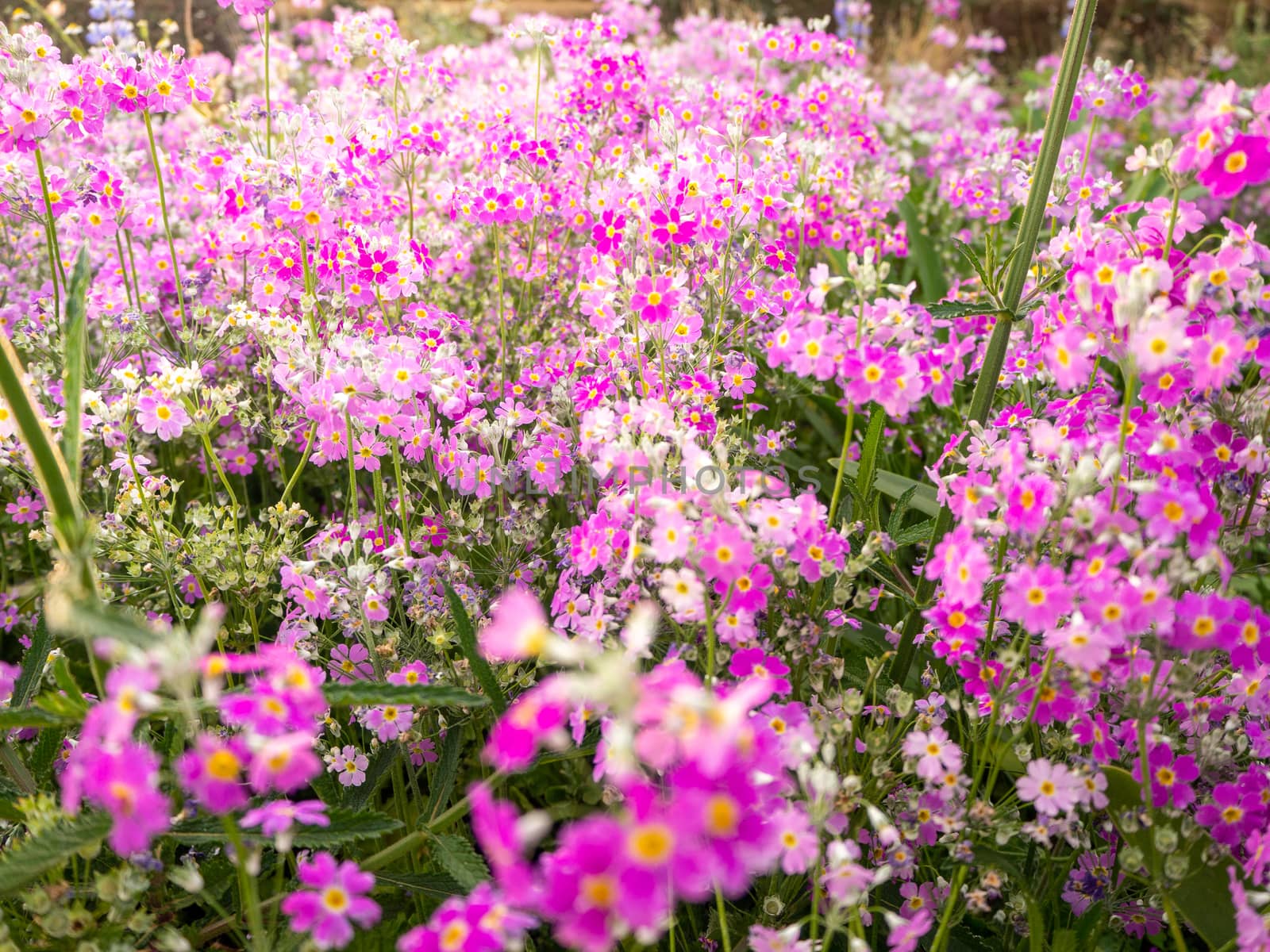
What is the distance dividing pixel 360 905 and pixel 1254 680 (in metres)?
1.33

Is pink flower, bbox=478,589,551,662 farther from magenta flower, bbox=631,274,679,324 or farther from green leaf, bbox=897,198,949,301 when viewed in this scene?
green leaf, bbox=897,198,949,301

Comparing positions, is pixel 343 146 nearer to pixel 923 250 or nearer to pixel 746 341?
pixel 746 341

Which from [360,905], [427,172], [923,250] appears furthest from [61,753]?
[923,250]

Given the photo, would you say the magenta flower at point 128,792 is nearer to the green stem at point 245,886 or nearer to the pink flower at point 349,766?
the green stem at point 245,886

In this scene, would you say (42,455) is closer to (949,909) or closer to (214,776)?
(214,776)

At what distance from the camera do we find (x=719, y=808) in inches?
31.2

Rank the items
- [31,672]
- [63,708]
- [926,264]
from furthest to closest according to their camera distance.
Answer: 1. [926,264]
2. [31,672]
3. [63,708]

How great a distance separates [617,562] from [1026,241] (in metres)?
0.97

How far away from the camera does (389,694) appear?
120cm

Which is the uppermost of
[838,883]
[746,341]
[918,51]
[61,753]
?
[918,51]

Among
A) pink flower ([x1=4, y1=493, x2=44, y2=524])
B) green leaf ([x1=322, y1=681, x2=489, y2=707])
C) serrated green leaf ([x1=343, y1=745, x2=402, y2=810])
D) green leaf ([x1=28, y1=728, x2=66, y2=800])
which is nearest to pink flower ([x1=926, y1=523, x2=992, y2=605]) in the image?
green leaf ([x1=322, y1=681, x2=489, y2=707])

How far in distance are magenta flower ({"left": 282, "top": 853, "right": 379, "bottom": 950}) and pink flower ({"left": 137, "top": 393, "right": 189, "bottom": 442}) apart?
3.95ft

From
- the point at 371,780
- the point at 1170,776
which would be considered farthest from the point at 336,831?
the point at 1170,776

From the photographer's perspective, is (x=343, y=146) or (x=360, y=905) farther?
(x=343, y=146)
